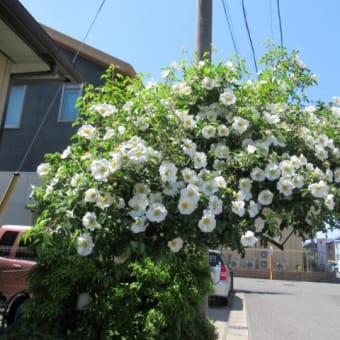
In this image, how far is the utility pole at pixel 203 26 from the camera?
6.22m

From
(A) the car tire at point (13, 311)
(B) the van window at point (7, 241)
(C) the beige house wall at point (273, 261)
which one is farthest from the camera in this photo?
(C) the beige house wall at point (273, 261)

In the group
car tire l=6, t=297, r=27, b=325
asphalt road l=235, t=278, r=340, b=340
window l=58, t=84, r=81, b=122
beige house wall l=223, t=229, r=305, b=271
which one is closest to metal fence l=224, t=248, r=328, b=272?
beige house wall l=223, t=229, r=305, b=271

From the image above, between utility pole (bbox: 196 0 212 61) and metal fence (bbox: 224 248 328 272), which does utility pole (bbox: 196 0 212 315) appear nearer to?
utility pole (bbox: 196 0 212 61)

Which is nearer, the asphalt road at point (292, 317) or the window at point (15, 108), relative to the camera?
the asphalt road at point (292, 317)

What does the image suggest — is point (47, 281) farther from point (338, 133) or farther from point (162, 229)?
point (338, 133)

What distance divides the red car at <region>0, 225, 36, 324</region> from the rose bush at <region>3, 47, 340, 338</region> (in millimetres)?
3656

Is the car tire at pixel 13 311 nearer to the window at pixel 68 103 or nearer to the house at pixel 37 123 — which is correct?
the house at pixel 37 123

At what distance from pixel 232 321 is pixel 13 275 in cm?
500

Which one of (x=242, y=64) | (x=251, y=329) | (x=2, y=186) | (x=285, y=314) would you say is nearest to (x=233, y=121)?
(x=242, y=64)

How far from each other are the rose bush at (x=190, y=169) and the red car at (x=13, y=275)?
3656 mm

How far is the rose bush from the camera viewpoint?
3.18 metres

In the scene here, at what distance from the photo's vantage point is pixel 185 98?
3900mm

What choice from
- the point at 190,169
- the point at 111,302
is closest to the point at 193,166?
the point at 190,169

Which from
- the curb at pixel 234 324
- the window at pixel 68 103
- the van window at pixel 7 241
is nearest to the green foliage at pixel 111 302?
the curb at pixel 234 324
